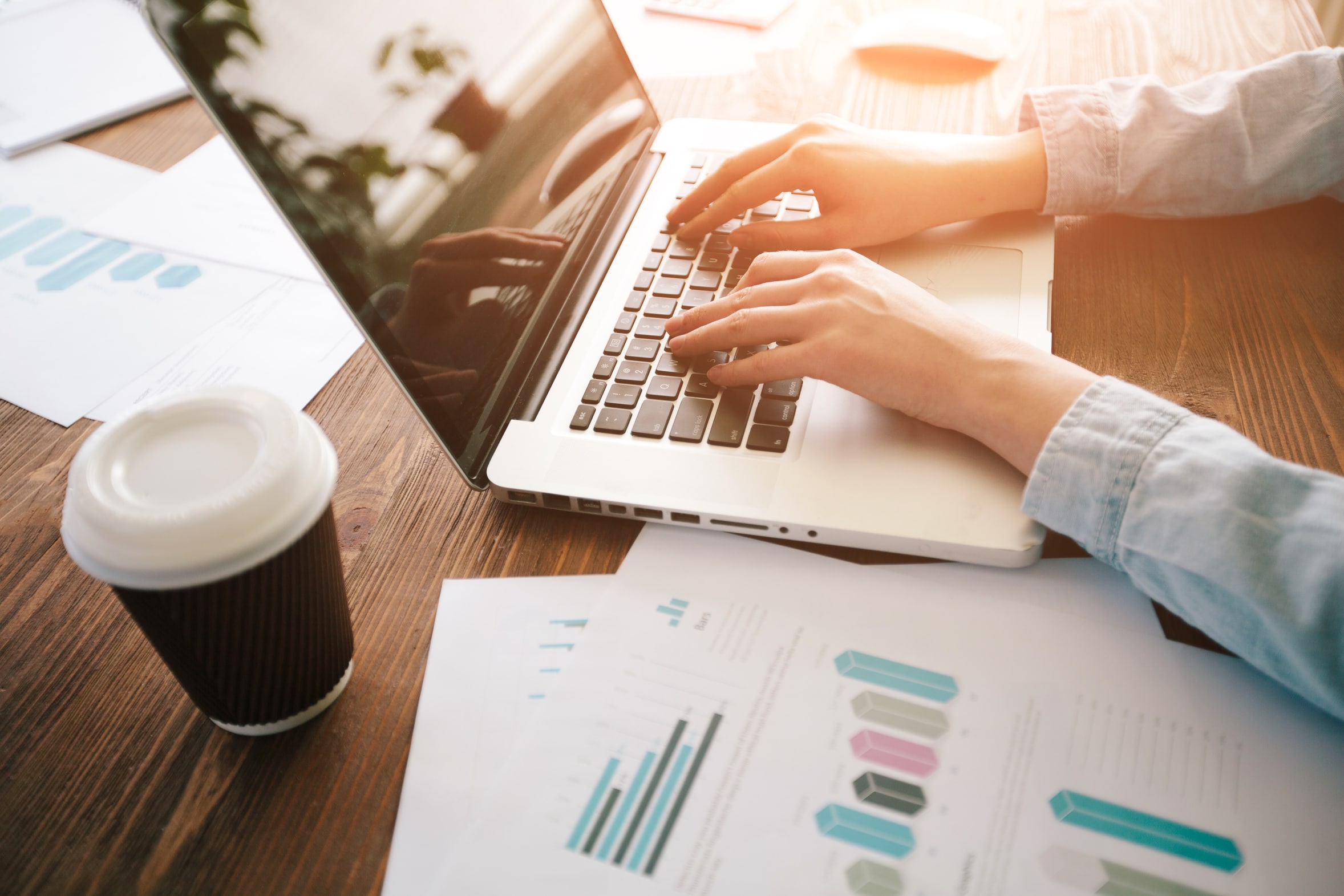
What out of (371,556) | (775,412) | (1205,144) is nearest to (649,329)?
(775,412)

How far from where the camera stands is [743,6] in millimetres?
1067

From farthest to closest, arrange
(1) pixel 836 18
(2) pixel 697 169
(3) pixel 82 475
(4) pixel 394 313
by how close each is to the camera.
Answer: (1) pixel 836 18
(2) pixel 697 169
(4) pixel 394 313
(3) pixel 82 475

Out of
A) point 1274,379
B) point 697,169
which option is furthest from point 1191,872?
point 697,169

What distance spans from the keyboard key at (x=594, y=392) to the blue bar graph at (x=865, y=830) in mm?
315

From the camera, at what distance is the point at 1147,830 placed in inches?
15.1

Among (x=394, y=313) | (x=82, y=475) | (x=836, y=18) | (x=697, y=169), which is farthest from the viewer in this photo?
(x=836, y=18)

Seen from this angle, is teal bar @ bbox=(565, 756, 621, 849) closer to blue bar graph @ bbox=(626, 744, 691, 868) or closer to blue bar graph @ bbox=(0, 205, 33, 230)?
blue bar graph @ bbox=(626, 744, 691, 868)

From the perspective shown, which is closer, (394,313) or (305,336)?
(394,313)

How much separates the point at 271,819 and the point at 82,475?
8.1 inches

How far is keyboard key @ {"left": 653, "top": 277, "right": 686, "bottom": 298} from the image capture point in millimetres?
686

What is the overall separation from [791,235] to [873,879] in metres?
0.50

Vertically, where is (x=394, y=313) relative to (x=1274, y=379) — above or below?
above

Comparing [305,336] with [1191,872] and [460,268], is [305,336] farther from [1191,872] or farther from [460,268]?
[1191,872]

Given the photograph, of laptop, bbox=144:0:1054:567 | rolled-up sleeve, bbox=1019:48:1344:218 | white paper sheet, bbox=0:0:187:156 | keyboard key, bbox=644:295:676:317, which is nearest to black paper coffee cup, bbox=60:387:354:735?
laptop, bbox=144:0:1054:567
